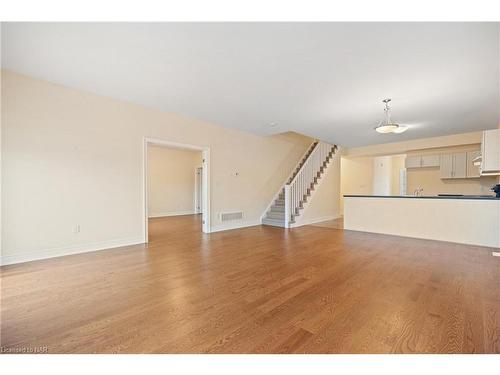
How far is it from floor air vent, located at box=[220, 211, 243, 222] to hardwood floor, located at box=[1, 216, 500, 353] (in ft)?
6.98

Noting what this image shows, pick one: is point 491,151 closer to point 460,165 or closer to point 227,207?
point 460,165

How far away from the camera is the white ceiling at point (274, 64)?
7.21 ft

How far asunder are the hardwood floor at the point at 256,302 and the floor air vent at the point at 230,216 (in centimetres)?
213

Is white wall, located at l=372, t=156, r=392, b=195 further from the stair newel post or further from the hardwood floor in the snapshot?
the hardwood floor

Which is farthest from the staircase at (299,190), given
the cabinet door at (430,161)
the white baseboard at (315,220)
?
the cabinet door at (430,161)

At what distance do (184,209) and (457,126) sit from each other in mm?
9188

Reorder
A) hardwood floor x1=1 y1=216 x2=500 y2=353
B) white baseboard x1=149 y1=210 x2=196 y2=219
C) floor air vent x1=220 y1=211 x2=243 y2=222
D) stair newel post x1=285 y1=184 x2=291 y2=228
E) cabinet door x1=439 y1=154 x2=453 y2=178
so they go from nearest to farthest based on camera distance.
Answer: hardwood floor x1=1 y1=216 x2=500 y2=353, floor air vent x1=220 y1=211 x2=243 y2=222, stair newel post x1=285 y1=184 x2=291 y2=228, cabinet door x1=439 y1=154 x2=453 y2=178, white baseboard x1=149 y1=210 x2=196 y2=219

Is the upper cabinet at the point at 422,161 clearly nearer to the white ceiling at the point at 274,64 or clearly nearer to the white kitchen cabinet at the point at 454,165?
the white kitchen cabinet at the point at 454,165

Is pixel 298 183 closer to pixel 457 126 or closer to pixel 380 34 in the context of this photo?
pixel 457 126

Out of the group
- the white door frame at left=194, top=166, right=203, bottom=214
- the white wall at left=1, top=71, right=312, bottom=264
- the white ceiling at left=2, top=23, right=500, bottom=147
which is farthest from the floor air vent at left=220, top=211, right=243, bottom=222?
the white door frame at left=194, top=166, right=203, bottom=214

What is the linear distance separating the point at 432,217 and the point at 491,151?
1.69 metres

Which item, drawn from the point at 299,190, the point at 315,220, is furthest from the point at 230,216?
the point at 315,220

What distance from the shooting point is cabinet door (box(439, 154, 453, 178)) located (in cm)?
675
